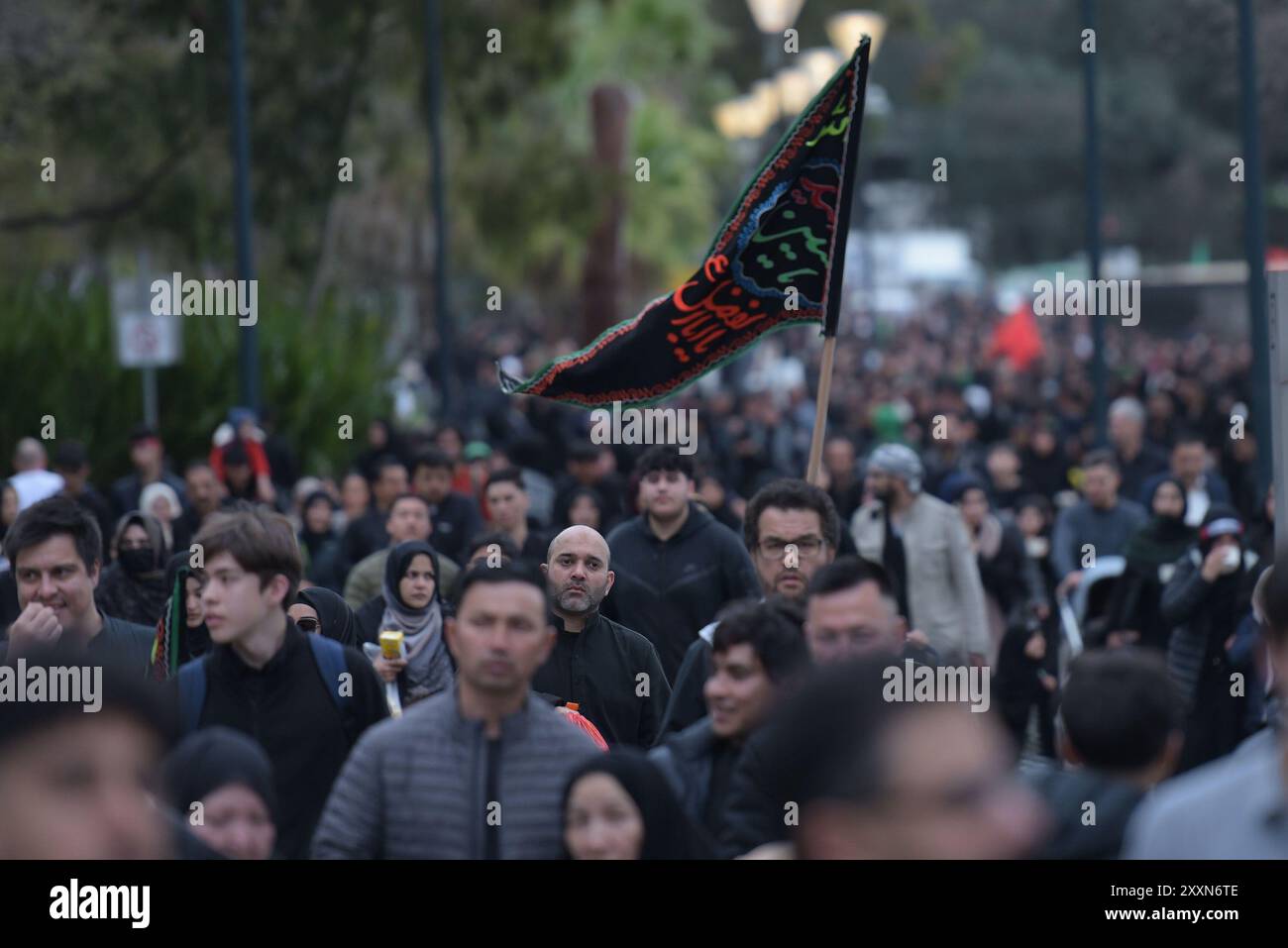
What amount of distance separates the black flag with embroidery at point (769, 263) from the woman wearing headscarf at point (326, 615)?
169 cm

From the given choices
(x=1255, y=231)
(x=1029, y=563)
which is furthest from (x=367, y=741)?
(x=1255, y=231)

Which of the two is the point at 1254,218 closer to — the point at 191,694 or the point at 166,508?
the point at 166,508

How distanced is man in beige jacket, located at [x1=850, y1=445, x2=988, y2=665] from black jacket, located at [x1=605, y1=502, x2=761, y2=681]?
1.38 meters

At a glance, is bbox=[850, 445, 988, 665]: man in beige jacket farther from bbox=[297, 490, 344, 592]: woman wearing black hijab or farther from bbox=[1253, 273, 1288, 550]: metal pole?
bbox=[297, 490, 344, 592]: woman wearing black hijab

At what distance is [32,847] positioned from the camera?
402 cm

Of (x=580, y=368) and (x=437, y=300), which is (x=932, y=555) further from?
(x=437, y=300)

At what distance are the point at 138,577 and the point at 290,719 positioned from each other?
4.25m

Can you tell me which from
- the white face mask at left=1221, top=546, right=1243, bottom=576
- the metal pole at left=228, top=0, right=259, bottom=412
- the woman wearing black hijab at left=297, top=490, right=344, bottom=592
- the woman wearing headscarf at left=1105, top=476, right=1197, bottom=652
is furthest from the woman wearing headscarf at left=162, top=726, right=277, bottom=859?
the metal pole at left=228, top=0, right=259, bottom=412

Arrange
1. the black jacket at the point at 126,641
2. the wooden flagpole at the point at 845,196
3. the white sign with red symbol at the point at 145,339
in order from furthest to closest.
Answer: the white sign with red symbol at the point at 145,339
the wooden flagpole at the point at 845,196
the black jacket at the point at 126,641

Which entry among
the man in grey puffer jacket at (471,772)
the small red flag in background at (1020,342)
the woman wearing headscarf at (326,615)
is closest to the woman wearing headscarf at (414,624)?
the woman wearing headscarf at (326,615)

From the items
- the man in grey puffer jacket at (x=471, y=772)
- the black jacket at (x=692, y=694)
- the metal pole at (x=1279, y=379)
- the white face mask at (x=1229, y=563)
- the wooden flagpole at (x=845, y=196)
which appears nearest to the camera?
the man in grey puffer jacket at (x=471, y=772)

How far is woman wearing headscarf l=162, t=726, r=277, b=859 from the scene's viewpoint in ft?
16.2

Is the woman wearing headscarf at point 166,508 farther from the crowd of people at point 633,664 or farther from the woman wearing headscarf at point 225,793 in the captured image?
the woman wearing headscarf at point 225,793

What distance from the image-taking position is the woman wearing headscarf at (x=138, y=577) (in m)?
10.1
